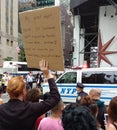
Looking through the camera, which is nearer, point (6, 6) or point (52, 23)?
point (52, 23)

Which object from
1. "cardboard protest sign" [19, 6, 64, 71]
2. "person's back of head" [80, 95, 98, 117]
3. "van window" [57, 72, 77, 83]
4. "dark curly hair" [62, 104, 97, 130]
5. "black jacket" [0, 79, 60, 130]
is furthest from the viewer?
"van window" [57, 72, 77, 83]

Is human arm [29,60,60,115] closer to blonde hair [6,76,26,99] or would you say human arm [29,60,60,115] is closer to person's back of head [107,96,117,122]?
blonde hair [6,76,26,99]

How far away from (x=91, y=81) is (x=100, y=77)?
388mm

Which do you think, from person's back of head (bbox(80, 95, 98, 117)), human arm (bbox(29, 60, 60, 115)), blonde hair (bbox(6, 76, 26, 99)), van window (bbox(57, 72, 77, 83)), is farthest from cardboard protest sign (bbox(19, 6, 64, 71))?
van window (bbox(57, 72, 77, 83))

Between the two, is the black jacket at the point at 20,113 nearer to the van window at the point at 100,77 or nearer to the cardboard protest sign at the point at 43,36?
the cardboard protest sign at the point at 43,36

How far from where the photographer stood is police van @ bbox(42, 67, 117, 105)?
13.0 metres

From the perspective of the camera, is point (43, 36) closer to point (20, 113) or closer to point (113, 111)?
point (20, 113)

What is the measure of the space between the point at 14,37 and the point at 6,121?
303ft

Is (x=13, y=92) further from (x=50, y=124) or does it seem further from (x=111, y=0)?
(x=111, y=0)

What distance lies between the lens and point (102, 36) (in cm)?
2534

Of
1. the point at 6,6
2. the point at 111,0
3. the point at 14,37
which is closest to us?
the point at 111,0

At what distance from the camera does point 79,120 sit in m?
2.75

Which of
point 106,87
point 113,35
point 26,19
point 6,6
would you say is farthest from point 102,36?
point 6,6

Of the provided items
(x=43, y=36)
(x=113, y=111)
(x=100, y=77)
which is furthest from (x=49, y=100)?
(x=100, y=77)
